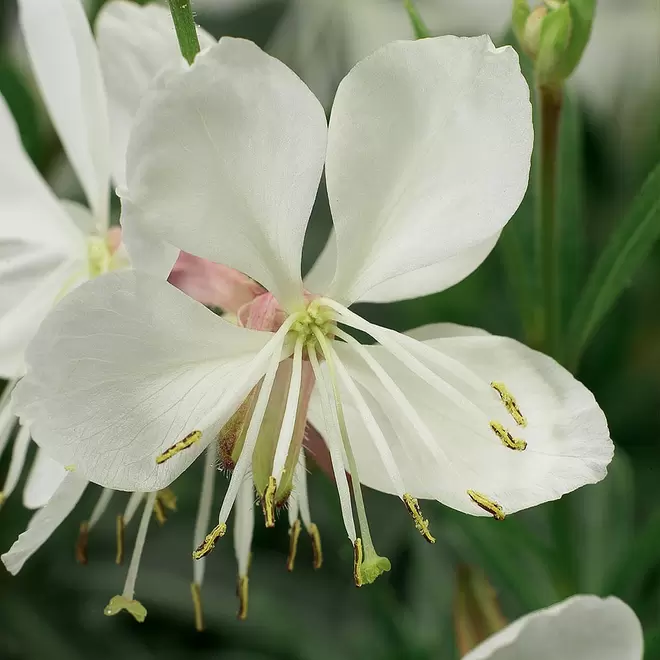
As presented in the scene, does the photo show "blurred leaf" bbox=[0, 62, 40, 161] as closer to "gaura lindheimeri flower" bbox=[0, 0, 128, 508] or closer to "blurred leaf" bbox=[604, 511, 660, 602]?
"gaura lindheimeri flower" bbox=[0, 0, 128, 508]

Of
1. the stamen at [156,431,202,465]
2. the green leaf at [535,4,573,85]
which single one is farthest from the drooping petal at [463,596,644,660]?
the green leaf at [535,4,573,85]

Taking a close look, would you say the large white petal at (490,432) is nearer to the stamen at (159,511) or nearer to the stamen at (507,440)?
the stamen at (507,440)

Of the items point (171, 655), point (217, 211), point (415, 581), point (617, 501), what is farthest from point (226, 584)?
point (217, 211)

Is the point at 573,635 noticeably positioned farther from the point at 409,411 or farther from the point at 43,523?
the point at 43,523

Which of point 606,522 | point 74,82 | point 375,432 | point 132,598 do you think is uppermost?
point 74,82

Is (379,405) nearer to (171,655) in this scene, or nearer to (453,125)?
(453,125)

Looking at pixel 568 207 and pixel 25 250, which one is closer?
pixel 25 250

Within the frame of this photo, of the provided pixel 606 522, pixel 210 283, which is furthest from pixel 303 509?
pixel 606 522

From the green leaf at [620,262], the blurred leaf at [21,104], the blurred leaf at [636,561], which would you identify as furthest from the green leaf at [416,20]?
the blurred leaf at [21,104]
